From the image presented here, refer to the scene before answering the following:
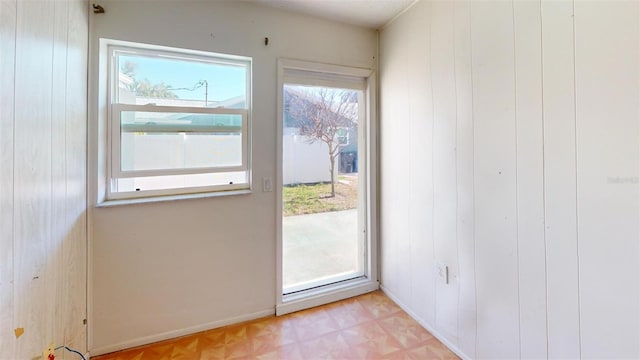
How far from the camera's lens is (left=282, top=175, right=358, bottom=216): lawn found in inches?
93.0

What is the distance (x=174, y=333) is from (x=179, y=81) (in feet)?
5.95

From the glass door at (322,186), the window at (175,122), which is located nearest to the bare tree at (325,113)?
the glass door at (322,186)

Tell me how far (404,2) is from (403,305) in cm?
238

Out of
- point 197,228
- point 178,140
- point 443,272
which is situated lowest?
point 443,272

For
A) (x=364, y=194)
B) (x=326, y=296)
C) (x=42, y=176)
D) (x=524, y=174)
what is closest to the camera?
(x=42, y=176)

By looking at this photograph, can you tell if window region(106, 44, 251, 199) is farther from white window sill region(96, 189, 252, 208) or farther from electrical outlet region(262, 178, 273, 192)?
electrical outlet region(262, 178, 273, 192)

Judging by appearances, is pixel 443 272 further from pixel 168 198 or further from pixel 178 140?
pixel 178 140

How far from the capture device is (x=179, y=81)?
79.4 inches

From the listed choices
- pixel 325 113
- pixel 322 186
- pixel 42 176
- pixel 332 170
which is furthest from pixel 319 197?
A: pixel 42 176

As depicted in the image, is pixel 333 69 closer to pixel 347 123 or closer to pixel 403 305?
pixel 347 123

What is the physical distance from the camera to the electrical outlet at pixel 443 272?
1833 mm

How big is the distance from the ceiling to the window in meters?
0.57

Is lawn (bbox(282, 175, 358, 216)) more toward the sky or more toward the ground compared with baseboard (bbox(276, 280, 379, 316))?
more toward the sky

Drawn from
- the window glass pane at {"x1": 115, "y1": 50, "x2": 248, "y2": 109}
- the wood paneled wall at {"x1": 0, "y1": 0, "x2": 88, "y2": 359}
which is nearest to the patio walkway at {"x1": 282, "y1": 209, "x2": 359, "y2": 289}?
the window glass pane at {"x1": 115, "y1": 50, "x2": 248, "y2": 109}
